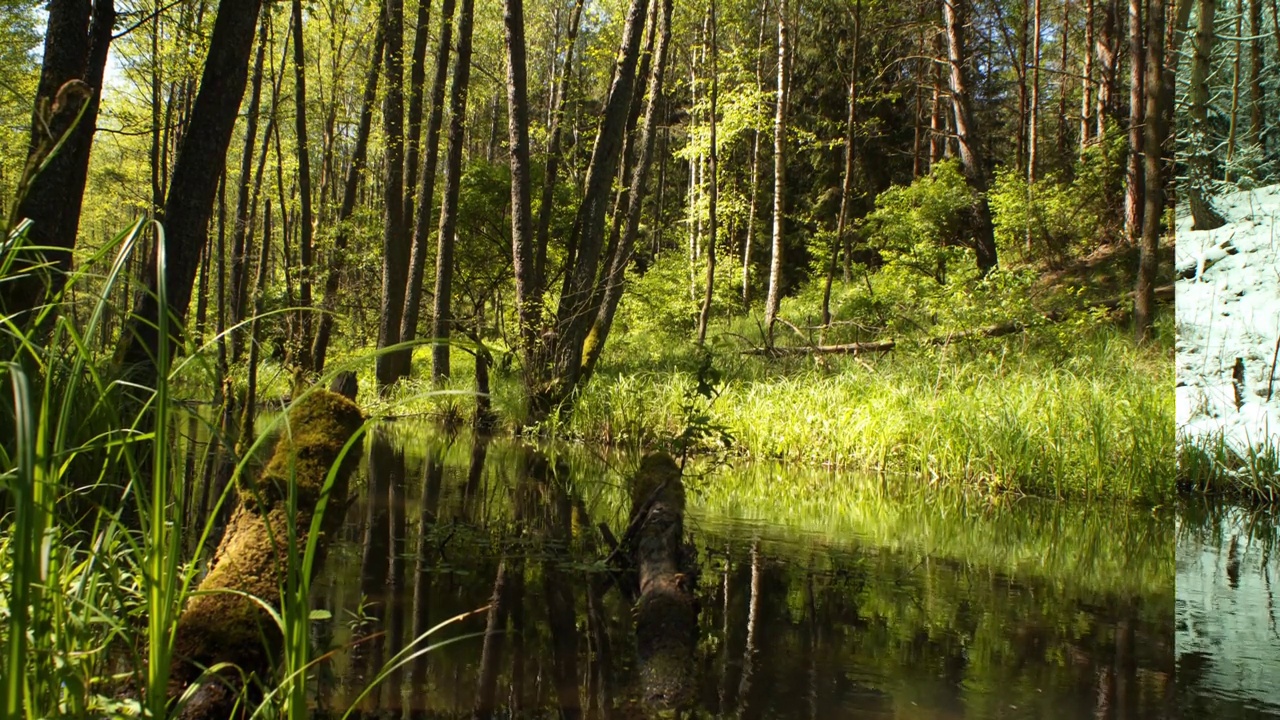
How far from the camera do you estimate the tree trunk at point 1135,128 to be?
12436 mm

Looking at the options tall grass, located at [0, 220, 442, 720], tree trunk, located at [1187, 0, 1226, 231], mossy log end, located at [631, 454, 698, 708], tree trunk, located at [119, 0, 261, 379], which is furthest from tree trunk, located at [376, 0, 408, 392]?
tall grass, located at [0, 220, 442, 720]

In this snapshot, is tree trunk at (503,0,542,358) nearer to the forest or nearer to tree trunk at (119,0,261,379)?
the forest

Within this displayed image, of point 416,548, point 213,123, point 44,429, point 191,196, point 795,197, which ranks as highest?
point 795,197

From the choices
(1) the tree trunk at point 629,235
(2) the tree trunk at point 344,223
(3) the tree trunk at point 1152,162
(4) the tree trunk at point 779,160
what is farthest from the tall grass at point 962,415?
(4) the tree trunk at point 779,160

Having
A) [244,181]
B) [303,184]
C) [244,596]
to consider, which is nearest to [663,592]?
[244,596]

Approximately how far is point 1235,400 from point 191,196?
677 centimetres

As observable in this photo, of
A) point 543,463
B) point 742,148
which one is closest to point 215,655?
point 543,463

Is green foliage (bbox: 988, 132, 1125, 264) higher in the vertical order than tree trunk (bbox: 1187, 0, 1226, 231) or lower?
higher

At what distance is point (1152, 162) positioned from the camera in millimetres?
9727

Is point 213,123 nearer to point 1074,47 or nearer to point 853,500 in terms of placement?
point 853,500

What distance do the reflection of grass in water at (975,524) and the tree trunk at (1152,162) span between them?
409cm

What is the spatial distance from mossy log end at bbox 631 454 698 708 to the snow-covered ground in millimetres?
4069

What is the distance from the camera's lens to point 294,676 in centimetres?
146

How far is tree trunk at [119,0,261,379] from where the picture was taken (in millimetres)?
4574
